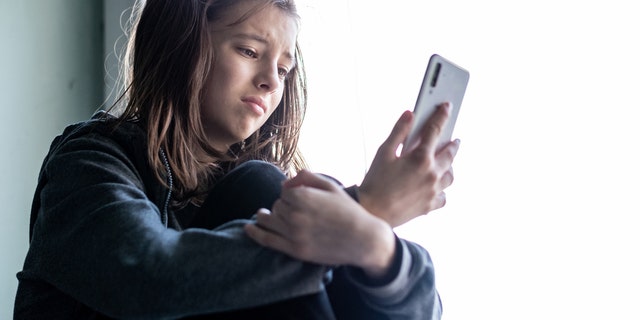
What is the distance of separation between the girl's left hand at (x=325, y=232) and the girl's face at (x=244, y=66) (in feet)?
1.08

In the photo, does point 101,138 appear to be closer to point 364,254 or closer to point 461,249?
point 364,254

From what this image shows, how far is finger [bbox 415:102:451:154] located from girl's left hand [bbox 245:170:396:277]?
4.0 inches

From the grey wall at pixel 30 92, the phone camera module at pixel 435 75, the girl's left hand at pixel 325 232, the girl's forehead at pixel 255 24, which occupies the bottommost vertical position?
the grey wall at pixel 30 92

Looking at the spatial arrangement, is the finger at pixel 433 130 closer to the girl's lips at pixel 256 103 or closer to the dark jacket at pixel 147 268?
the dark jacket at pixel 147 268

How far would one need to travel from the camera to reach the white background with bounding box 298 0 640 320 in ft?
2.81

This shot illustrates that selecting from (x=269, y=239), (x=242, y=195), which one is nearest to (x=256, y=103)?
(x=242, y=195)

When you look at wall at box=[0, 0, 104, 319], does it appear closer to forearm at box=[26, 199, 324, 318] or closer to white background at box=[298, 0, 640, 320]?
white background at box=[298, 0, 640, 320]

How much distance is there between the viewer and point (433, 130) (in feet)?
2.04

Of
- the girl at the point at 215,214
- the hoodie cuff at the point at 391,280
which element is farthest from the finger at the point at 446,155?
the hoodie cuff at the point at 391,280

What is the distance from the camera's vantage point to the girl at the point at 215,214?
0.53 metres

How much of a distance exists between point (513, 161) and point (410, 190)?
0.39 meters

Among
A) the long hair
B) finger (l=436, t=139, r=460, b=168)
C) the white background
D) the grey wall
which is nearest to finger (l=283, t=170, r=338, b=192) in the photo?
finger (l=436, t=139, r=460, b=168)

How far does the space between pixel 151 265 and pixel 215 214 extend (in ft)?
0.44

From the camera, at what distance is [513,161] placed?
94 centimetres
